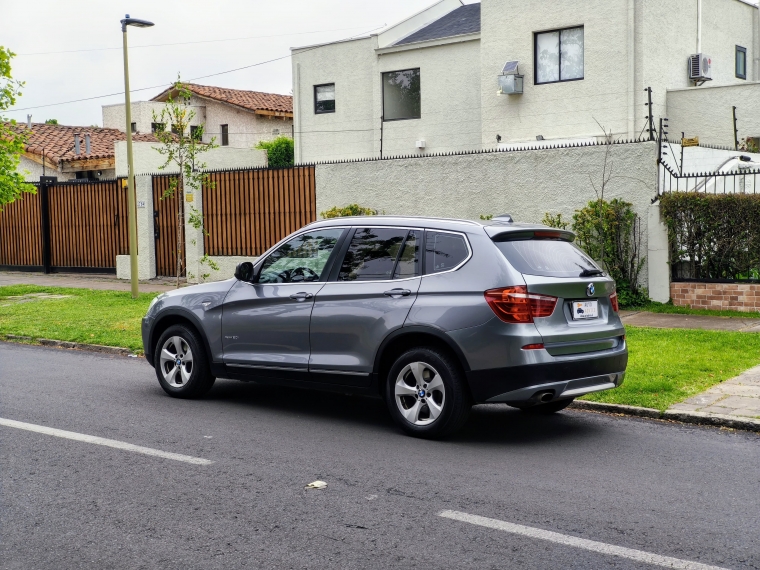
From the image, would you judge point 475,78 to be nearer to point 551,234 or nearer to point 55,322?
point 55,322

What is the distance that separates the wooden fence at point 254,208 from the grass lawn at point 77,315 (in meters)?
2.77

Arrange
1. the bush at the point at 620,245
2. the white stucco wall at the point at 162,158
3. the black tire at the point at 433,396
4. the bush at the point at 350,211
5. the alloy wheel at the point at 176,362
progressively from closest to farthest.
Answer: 1. the black tire at the point at 433,396
2. the alloy wheel at the point at 176,362
3. the bush at the point at 620,245
4. the bush at the point at 350,211
5. the white stucco wall at the point at 162,158

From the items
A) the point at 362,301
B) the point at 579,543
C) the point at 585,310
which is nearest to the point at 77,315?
the point at 362,301

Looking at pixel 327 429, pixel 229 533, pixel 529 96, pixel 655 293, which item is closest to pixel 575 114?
pixel 529 96

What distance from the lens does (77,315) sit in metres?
15.4

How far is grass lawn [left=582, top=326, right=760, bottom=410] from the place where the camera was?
27.9 feet

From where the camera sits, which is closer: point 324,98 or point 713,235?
point 713,235

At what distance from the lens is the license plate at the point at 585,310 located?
7086mm

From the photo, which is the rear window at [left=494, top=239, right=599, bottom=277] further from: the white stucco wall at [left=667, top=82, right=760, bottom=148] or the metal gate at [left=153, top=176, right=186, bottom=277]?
the white stucco wall at [left=667, top=82, right=760, bottom=148]

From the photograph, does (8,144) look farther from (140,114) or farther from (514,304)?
(140,114)

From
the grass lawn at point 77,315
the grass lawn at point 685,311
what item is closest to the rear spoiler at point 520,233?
the grass lawn at point 77,315

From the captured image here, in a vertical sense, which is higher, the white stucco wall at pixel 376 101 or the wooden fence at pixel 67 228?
the white stucco wall at pixel 376 101

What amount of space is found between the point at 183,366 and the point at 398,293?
2624 mm

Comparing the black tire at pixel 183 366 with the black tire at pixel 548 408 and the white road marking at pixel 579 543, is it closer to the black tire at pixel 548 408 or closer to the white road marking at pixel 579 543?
the black tire at pixel 548 408
